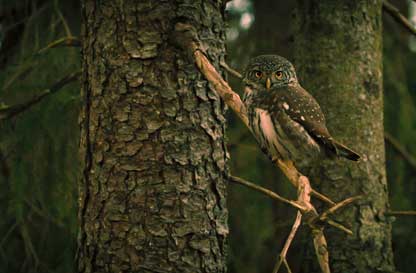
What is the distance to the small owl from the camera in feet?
10.5

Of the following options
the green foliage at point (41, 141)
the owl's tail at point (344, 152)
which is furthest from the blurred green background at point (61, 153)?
the owl's tail at point (344, 152)

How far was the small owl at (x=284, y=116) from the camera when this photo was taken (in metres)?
3.19

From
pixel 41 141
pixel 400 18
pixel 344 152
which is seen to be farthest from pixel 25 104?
pixel 400 18

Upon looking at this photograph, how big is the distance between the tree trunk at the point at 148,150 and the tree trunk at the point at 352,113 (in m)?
1.12

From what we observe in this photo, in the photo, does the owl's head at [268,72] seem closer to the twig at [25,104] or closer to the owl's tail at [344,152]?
the owl's tail at [344,152]

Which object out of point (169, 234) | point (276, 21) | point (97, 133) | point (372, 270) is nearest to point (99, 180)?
point (97, 133)

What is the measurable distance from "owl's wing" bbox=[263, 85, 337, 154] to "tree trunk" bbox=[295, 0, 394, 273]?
0.31m

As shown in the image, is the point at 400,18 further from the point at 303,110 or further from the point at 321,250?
the point at 321,250

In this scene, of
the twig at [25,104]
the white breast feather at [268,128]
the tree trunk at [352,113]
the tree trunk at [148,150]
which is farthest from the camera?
the tree trunk at [352,113]

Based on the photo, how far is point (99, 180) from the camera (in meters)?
2.53

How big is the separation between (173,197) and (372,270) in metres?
1.46

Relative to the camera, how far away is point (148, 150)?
249cm

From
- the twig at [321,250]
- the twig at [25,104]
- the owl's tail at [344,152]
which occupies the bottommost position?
the twig at [321,250]

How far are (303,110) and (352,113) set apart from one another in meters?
0.47
